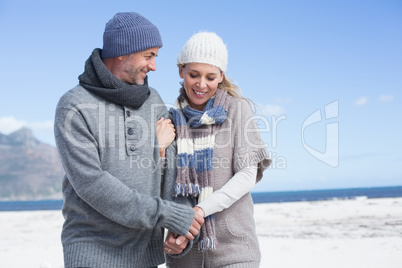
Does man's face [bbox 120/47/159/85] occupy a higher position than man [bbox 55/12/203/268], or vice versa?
man's face [bbox 120/47/159/85]

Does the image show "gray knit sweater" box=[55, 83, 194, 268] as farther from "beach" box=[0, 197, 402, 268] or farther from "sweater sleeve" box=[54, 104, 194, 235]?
"beach" box=[0, 197, 402, 268]

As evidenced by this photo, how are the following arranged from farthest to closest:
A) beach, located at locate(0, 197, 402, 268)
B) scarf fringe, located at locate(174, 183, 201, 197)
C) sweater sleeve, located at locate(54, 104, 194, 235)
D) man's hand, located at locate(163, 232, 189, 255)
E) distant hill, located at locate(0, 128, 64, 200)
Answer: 1. distant hill, located at locate(0, 128, 64, 200)
2. beach, located at locate(0, 197, 402, 268)
3. scarf fringe, located at locate(174, 183, 201, 197)
4. man's hand, located at locate(163, 232, 189, 255)
5. sweater sleeve, located at locate(54, 104, 194, 235)

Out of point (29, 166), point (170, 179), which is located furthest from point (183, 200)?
point (29, 166)

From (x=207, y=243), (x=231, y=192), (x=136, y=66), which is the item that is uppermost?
(x=136, y=66)

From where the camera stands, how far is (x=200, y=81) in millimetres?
2350

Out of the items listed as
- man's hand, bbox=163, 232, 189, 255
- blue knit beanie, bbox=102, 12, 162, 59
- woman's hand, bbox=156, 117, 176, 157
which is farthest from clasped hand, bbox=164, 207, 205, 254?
blue knit beanie, bbox=102, 12, 162, 59

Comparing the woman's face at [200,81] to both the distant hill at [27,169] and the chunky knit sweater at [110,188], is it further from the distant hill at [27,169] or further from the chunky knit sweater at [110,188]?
the distant hill at [27,169]

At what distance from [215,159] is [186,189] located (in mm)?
242

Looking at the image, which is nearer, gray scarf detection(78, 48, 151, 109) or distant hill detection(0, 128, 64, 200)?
gray scarf detection(78, 48, 151, 109)

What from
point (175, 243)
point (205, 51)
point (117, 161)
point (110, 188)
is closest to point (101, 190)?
point (110, 188)

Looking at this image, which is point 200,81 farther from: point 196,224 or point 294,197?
point 294,197

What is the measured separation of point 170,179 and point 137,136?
30 centimetres

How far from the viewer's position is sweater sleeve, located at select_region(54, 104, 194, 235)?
1945mm

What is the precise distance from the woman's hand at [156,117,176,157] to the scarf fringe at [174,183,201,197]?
208mm
